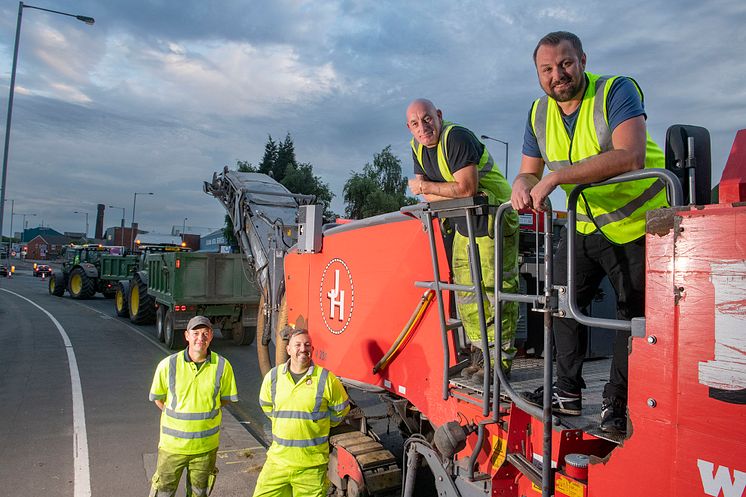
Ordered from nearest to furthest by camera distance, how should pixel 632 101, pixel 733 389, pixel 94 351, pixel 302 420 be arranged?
pixel 733 389 → pixel 632 101 → pixel 302 420 → pixel 94 351

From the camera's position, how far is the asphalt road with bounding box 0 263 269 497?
515cm

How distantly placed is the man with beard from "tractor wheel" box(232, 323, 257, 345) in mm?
11220

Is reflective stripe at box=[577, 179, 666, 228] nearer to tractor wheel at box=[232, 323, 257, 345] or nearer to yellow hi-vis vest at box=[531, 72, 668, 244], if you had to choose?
yellow hi-vis vest at box=[531, 72, 668, 244]

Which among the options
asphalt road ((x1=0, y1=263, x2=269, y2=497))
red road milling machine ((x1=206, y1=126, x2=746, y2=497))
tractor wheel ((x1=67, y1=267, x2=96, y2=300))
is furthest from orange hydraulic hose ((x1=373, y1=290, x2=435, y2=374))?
tractor wheel ((x1=67, y1=267, x2=96, y2=300))

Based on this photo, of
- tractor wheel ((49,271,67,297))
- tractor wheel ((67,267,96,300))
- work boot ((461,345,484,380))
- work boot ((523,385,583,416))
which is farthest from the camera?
tractor wheel ((49,271,67,297))

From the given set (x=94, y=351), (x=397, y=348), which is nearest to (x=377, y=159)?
(x=94, y=351)

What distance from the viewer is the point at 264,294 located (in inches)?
282

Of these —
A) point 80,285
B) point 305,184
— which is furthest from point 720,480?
point 305,184

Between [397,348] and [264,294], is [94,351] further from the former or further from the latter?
[397,348]

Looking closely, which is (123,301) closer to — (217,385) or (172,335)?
(172,335)

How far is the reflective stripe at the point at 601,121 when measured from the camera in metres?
2.41

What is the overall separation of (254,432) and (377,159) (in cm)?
3705

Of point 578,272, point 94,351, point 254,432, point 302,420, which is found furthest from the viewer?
point 94,351

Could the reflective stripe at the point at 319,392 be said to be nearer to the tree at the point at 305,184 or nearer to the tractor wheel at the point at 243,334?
the tractor wheel at the point at 243,334
